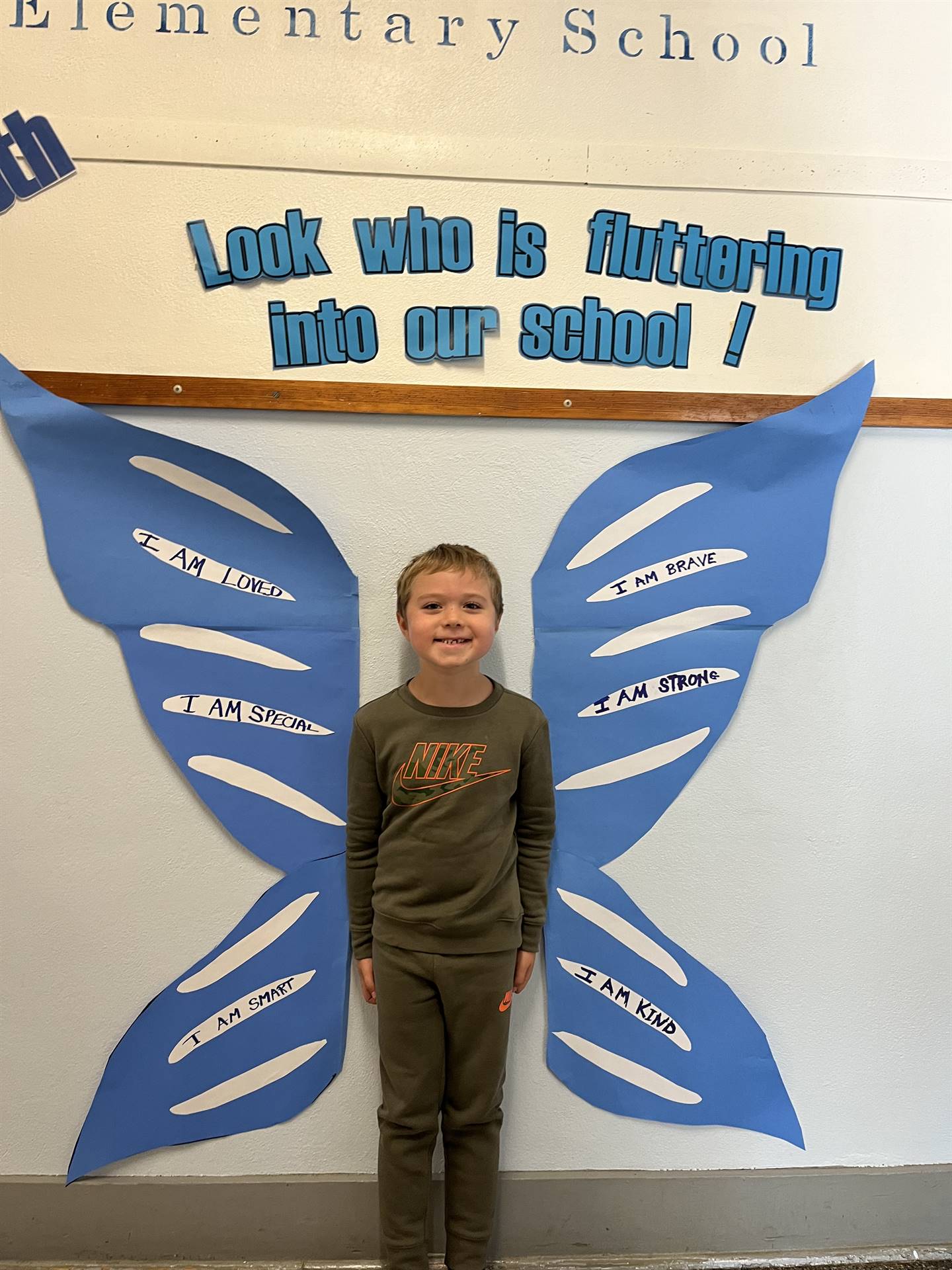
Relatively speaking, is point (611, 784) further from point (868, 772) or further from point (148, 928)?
point (148, 928)

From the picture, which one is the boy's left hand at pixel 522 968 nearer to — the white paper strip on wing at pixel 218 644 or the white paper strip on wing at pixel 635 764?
the white paper strip on wing at pixel 635 764

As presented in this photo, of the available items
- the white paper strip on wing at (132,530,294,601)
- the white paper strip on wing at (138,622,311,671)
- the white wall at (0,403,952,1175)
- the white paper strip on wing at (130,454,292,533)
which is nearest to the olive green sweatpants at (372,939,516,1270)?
the white wall at (0,403,952,1175)

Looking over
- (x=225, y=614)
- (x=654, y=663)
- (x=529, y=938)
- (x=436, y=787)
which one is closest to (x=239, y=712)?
(x=225, y=614)

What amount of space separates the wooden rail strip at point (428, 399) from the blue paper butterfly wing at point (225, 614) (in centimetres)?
9

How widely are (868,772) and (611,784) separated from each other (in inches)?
18.9

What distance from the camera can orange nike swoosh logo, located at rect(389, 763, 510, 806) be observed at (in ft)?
4.16

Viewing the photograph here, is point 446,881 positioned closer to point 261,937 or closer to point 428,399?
point 261,937

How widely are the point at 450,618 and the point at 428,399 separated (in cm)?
40

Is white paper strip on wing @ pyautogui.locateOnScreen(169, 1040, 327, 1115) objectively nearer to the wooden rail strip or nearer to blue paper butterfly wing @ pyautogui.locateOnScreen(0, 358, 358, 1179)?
blue paper butterfly wing @ pyautogui.locateOnScreen(0, 358, 358, 1179)

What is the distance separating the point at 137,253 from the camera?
134 cm

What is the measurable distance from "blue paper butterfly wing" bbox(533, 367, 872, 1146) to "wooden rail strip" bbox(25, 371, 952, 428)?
0.16 ft

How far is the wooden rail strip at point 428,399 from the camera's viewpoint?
4.39ft

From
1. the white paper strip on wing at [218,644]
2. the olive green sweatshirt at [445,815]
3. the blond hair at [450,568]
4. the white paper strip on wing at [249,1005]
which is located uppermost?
the blond hair at [450,568]

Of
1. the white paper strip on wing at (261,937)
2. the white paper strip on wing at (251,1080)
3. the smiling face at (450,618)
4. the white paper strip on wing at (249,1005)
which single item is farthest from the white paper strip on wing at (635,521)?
the white paper strip on wing at (251,1080)
